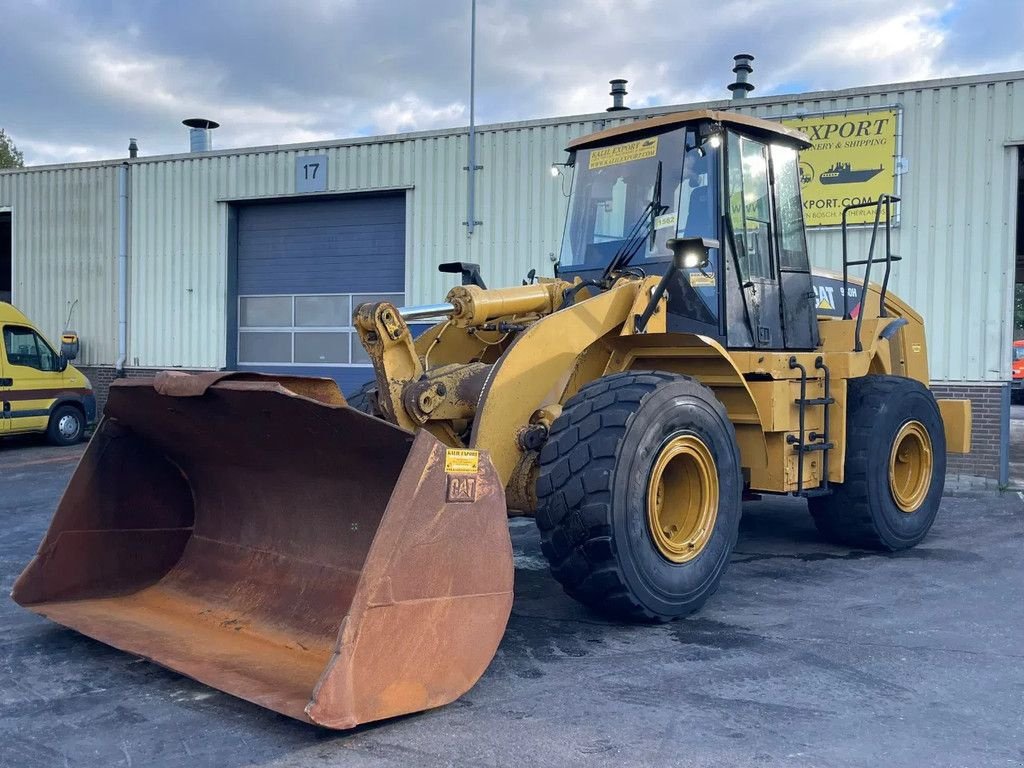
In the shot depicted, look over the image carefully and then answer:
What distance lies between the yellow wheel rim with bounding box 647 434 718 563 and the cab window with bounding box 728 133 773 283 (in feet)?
5.36

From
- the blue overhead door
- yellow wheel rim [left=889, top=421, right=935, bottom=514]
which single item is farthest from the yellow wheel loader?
the blue overhead door

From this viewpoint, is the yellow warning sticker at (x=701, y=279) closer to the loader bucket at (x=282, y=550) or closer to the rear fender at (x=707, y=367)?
the rear fender at (x=707, y=367)

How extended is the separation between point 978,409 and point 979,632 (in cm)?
704

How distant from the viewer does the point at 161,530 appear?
17.6 feet

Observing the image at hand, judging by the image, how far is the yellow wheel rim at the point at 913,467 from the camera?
7.42 m

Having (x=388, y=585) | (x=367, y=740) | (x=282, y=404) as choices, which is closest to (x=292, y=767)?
(x=367, y=740)

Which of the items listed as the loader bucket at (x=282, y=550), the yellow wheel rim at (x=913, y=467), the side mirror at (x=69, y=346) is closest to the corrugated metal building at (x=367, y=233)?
the side mirror at (x=69, y=346)

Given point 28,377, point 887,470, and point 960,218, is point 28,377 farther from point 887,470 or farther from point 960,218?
point 960,218

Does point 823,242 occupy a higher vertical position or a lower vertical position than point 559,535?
higher

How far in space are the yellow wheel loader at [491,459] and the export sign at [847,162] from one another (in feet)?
18.1

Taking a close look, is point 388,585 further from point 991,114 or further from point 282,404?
point 991,114

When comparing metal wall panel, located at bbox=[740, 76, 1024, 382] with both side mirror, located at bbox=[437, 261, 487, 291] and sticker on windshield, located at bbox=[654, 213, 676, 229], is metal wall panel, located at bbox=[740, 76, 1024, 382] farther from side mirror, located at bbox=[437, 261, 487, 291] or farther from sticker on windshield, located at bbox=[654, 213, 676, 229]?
side mirror, located at bbox=[437, 261, 487, 291]

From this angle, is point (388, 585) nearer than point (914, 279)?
Yes

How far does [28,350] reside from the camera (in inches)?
563
